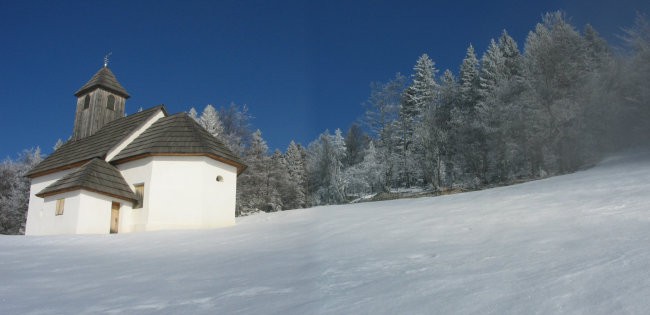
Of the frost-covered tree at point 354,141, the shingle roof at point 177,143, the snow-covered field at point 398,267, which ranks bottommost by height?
the snow-covered field at point 398,267

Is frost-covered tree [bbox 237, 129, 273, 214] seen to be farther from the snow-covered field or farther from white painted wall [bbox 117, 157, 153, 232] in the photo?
the snow-covered field

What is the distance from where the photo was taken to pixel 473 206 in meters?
12.6

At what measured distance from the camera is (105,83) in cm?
2809

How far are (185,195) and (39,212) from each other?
838 cm

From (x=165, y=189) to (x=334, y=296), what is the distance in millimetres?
16090

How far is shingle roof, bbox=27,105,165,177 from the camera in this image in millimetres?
22641

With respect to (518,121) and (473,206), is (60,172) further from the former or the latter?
(518,121)

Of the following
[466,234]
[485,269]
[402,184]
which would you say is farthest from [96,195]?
[402,184]

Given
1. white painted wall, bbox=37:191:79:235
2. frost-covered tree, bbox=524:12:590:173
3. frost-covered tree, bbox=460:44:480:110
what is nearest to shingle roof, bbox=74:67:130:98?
white painted wall, bbox=37:191:79:235

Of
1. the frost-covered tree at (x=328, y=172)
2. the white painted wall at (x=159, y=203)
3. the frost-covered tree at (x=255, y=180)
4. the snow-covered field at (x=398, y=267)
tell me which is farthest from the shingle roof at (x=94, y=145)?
the frost-covered tree at (x=328, y=172)

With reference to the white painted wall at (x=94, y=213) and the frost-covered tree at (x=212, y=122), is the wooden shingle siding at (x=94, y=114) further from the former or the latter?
the frost-covered tree at (x=212, y=122)

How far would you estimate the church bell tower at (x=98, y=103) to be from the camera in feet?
90.9

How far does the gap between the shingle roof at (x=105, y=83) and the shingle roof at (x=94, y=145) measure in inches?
114

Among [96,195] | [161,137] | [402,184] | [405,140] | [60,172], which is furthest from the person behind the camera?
[402,184]
